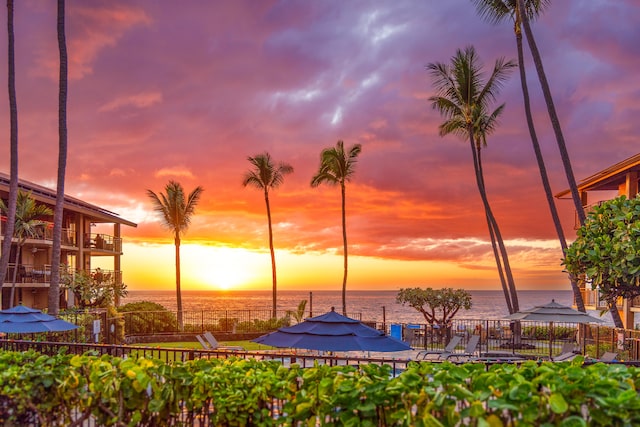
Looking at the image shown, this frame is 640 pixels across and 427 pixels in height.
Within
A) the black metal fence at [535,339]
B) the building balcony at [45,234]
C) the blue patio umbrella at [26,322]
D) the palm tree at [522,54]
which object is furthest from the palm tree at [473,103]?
the building balcony at [45,234]

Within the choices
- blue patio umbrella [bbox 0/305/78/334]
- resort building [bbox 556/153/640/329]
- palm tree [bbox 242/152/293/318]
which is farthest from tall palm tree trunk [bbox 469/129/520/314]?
blue patio umbrella [bbox 0/305/78/334]

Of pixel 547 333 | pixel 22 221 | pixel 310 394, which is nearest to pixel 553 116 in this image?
pixel 547 333

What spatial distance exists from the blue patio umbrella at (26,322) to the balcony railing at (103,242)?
23.8 m

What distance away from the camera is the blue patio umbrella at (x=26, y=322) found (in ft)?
38.6

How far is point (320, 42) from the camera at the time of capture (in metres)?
21.1

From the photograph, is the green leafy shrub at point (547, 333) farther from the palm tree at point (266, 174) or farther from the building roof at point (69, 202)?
the building roof at point (69, 202)

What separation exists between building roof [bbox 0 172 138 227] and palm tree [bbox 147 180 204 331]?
3.89m

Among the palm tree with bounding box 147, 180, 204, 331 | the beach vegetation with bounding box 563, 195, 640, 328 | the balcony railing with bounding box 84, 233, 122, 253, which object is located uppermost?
the palm tree with bounding box 147, 180, 204, 331

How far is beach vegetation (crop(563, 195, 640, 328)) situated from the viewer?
1067 centimetres

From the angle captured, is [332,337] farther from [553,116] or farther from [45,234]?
[45,234]

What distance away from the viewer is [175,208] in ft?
105

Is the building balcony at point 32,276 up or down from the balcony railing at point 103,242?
down

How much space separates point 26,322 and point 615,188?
26.8 meters

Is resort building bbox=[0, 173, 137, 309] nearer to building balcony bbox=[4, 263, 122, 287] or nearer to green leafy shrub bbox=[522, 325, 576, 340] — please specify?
building balcony bbox=[4, 263, 122, 287]
